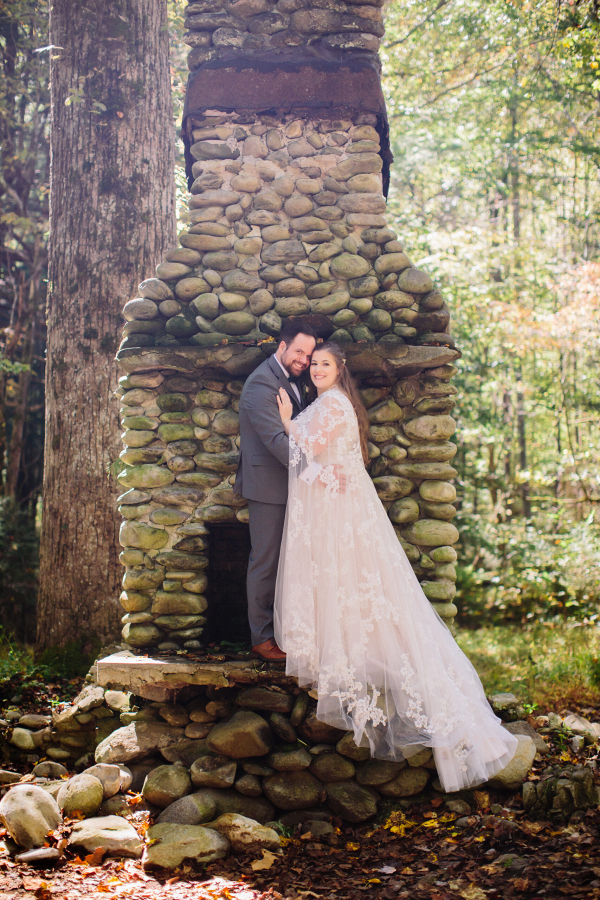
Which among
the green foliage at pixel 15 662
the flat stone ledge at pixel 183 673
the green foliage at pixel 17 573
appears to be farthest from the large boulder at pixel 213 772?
the green foliage at pixel 17 573

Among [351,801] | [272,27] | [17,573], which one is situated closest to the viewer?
[351,801]

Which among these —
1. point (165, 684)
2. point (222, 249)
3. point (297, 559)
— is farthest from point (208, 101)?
point (165, 684)

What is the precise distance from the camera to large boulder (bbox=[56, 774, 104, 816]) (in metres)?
3.38

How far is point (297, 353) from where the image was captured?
3.96 m

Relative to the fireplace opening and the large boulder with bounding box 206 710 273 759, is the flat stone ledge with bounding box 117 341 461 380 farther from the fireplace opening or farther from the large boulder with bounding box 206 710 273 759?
the large boulder with bounding box 206 710 273 759

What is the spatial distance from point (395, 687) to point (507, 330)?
7.05 m

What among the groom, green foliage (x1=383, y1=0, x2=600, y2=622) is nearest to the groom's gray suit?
the groom

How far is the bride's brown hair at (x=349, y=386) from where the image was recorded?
393 centimetres

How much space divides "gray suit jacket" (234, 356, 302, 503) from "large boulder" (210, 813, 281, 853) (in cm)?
177

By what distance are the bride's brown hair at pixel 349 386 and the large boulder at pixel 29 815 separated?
2.70 m

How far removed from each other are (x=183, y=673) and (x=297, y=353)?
2.14 m

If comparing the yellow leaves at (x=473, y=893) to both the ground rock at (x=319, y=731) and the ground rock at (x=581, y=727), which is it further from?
the ground rock at (x=581, y=727)

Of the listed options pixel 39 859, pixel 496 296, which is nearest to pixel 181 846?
pixel 39 859

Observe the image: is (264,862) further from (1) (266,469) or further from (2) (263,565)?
(1) (266,469)
